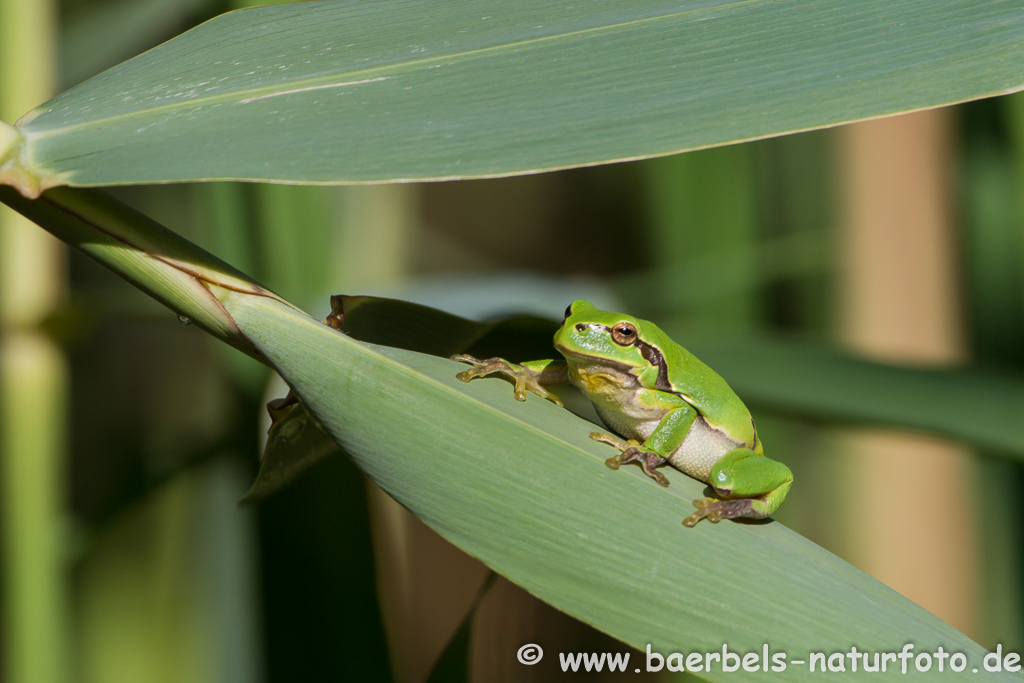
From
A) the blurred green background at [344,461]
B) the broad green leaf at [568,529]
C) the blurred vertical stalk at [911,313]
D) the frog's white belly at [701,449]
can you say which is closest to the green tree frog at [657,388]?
the frog's white belly at [701,449]

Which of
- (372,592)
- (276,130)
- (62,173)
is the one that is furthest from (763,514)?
(62,173)

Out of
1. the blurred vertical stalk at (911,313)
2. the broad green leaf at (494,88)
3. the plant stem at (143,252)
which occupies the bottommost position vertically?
the blurred vertical stalk at (911,313)

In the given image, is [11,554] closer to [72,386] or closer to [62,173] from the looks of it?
[62,173]

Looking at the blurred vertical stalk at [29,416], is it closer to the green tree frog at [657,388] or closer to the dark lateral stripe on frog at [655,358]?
the green tree frog at [657,388]

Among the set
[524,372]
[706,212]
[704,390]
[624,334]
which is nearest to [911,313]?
[706,212]

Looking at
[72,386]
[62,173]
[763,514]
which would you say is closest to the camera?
[62,173]

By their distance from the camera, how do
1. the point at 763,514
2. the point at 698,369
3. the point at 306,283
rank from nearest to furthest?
the point at 763,514, the point at 698,369, the point at 306,283
